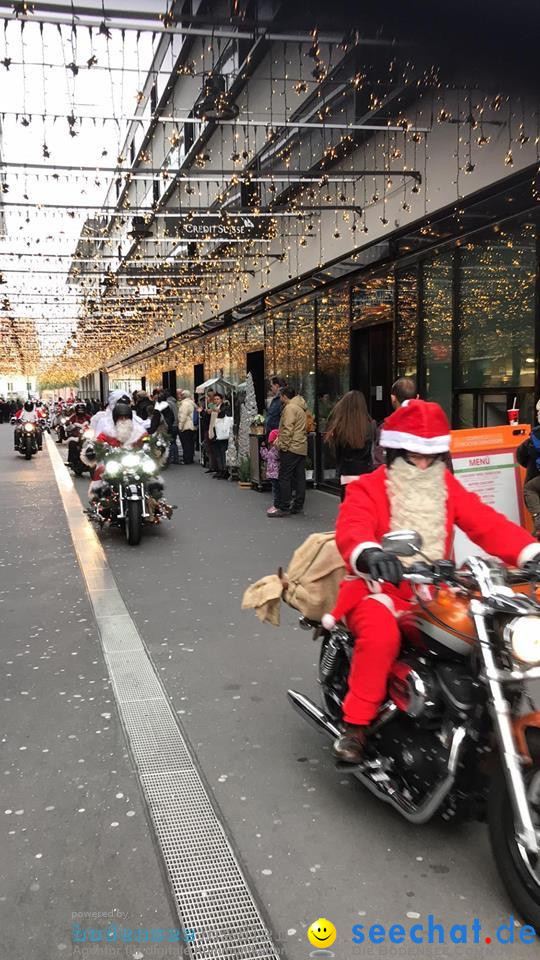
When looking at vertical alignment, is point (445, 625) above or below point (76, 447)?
above

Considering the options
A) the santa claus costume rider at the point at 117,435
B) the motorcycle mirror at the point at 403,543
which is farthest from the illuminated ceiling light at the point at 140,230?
the motorcycle mirror at the point at 403,543

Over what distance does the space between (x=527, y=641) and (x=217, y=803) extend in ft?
5.57

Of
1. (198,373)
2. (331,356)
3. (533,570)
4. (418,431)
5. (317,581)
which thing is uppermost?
(198,373)

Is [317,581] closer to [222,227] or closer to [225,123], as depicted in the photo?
[225,123]

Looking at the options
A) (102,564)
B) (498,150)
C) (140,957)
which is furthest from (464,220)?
(140,957)

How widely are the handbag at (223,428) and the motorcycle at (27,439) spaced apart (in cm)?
921

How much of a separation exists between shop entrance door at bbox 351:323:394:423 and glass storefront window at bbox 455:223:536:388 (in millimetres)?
2130

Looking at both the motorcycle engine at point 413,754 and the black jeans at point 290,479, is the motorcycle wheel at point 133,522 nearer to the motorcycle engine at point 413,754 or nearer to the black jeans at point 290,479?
the black jeans at point 290,479

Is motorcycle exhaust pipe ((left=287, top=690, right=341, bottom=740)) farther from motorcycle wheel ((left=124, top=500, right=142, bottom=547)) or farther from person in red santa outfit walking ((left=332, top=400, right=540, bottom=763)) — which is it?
motorcycle wheel ((left=124, top=500, right=142, bottom=547))

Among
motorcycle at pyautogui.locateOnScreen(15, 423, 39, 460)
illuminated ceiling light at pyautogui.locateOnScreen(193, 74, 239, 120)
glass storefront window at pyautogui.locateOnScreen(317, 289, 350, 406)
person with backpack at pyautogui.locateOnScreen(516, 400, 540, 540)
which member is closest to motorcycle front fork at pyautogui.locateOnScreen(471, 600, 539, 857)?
person with backpack at pyautogui.locateOnScreen(516, 400, 540, 540)

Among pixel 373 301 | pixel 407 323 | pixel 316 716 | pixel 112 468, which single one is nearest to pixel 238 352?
pixel 373 301

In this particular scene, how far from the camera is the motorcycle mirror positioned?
2.74 meters

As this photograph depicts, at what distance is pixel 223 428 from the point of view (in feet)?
55.3

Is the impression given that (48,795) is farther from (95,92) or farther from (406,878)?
(95,92)
